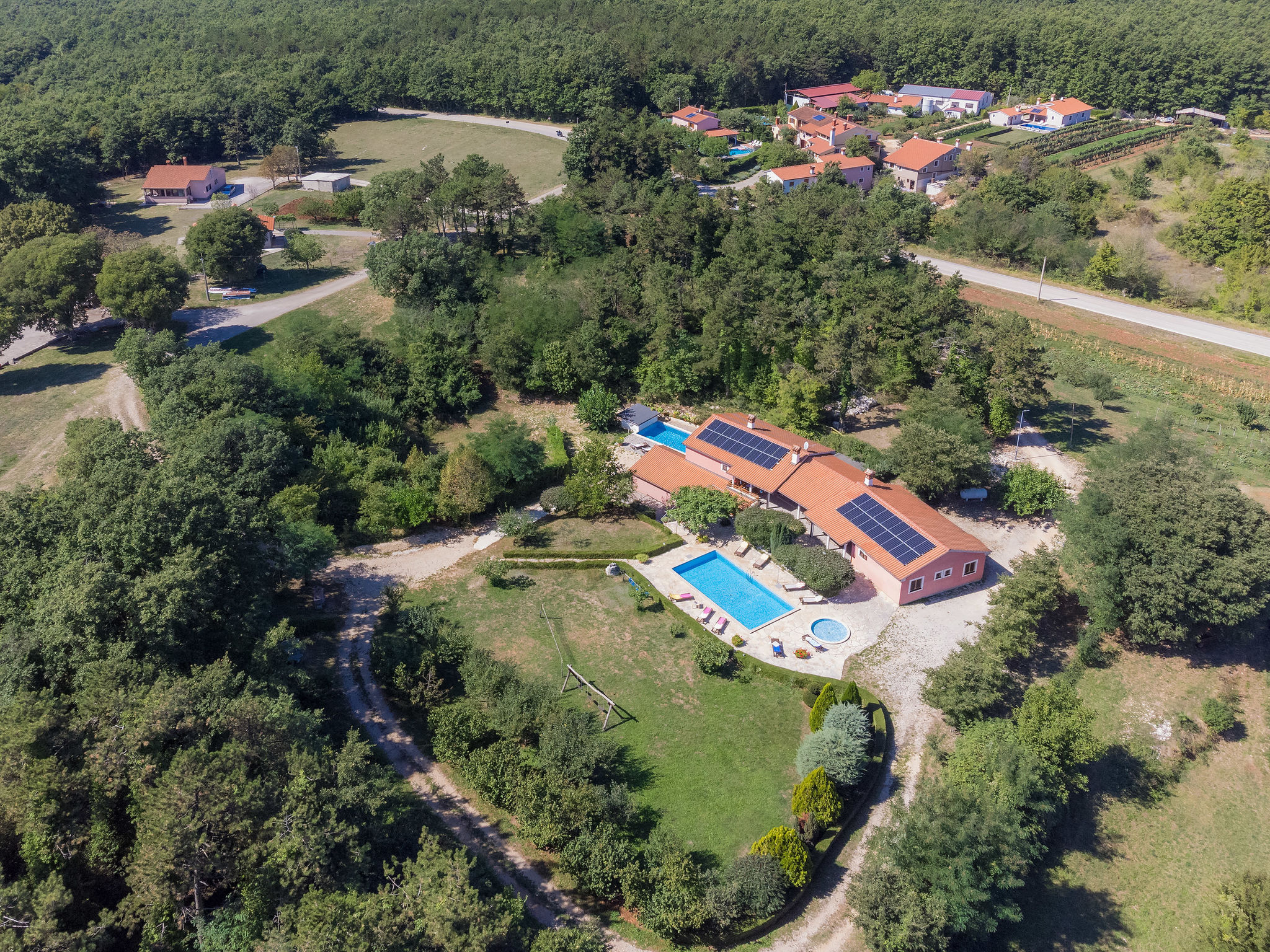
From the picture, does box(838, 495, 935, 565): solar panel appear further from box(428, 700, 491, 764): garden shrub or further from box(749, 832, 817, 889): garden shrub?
box(428, 700, 491, 764): garden shrub

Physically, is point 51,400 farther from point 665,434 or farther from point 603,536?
point 665,434

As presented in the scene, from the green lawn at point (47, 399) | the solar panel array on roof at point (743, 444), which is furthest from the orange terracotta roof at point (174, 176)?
the solar panel array on roof at point (743, 444)

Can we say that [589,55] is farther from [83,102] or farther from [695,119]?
[83,102]

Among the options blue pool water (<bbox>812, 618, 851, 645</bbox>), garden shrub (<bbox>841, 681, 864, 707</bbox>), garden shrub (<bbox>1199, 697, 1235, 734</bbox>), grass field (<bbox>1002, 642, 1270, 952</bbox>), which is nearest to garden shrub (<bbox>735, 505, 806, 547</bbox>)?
blue pool water (<bbox>812, 618, 851, 645</bbox>)

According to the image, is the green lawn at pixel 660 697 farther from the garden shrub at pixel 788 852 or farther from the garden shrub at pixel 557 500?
the garden shrub at pixel 557 500

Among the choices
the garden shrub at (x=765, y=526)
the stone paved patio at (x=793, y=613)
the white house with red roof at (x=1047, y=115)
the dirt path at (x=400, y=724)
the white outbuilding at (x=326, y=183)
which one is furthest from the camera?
the white house with red roof at (x=1047, y=115)
